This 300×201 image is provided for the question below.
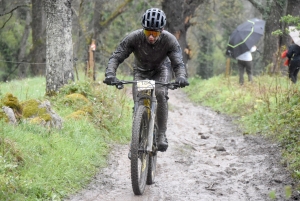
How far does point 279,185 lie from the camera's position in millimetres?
6629

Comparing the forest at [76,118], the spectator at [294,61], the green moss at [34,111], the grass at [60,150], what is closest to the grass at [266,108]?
the forest at [76,118]

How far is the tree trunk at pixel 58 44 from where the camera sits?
33.6 feet

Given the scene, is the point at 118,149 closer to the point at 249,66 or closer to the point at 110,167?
the point at 110,167

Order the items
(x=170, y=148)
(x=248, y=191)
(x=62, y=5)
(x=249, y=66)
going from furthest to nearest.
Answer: (x=249, y=66) < (x=62, y=5) < (x=170, y=148) < (x=248, y=191)

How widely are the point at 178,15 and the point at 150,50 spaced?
50.0ft

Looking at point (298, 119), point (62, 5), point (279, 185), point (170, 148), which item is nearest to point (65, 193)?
point (279, 185)

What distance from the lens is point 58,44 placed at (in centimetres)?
1032

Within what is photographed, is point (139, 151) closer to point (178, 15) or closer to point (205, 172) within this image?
point (205, 172)

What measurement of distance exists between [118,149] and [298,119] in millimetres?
3299

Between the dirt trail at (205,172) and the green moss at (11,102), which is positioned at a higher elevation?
A: the green moss at (11,102)

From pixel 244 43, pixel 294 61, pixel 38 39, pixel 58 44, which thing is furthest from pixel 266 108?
pixel 38 39

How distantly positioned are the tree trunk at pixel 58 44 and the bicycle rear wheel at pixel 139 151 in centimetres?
461

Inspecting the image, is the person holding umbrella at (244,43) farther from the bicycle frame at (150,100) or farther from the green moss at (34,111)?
the bicycle frame at (150,100)

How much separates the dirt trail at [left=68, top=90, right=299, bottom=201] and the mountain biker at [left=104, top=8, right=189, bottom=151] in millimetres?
790
